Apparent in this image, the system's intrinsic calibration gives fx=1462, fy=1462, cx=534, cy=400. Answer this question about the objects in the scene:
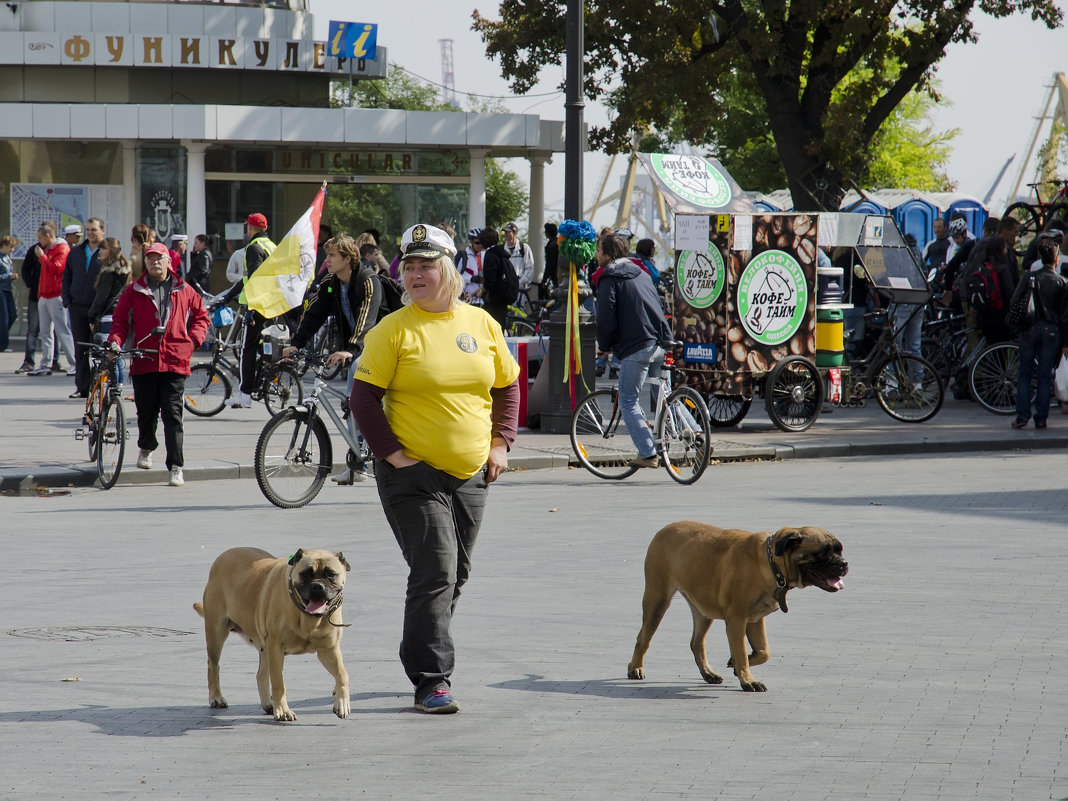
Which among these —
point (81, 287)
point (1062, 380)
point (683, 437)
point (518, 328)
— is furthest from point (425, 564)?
point (518, 328)

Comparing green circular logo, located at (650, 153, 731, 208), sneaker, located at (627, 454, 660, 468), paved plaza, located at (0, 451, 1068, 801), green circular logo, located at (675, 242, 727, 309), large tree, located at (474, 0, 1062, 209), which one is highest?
large tree, located at (474, 0, 1062, 209)

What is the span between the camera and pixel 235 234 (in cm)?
3003

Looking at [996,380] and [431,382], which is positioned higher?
[431,382]

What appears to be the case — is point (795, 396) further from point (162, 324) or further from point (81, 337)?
point (81, 337)

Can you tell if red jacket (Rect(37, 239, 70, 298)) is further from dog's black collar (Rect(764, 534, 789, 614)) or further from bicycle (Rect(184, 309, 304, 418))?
dog's black collar (Rect(764, 534, 789, 614))

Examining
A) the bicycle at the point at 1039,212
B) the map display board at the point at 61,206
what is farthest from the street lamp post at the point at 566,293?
the map display board at the point at 61,206

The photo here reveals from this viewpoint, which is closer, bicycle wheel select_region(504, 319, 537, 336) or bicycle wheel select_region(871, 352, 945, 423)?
bicycle wheel select_region(871, 352, 945, 423)

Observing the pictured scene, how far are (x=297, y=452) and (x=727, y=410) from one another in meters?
6.41

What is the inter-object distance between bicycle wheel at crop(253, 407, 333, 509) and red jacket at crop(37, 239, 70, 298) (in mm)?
10344

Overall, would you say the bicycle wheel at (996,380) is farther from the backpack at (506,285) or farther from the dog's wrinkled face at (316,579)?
the dog's wrinkled face at (316,579)

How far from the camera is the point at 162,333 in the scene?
11500mm

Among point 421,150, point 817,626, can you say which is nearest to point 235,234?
point 421,150

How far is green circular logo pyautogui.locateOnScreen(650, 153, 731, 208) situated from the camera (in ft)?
51.7

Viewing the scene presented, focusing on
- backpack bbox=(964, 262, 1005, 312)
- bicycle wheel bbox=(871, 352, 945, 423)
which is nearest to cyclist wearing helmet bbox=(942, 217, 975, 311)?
backpack bbox=(964, 262, 1005, 312)
